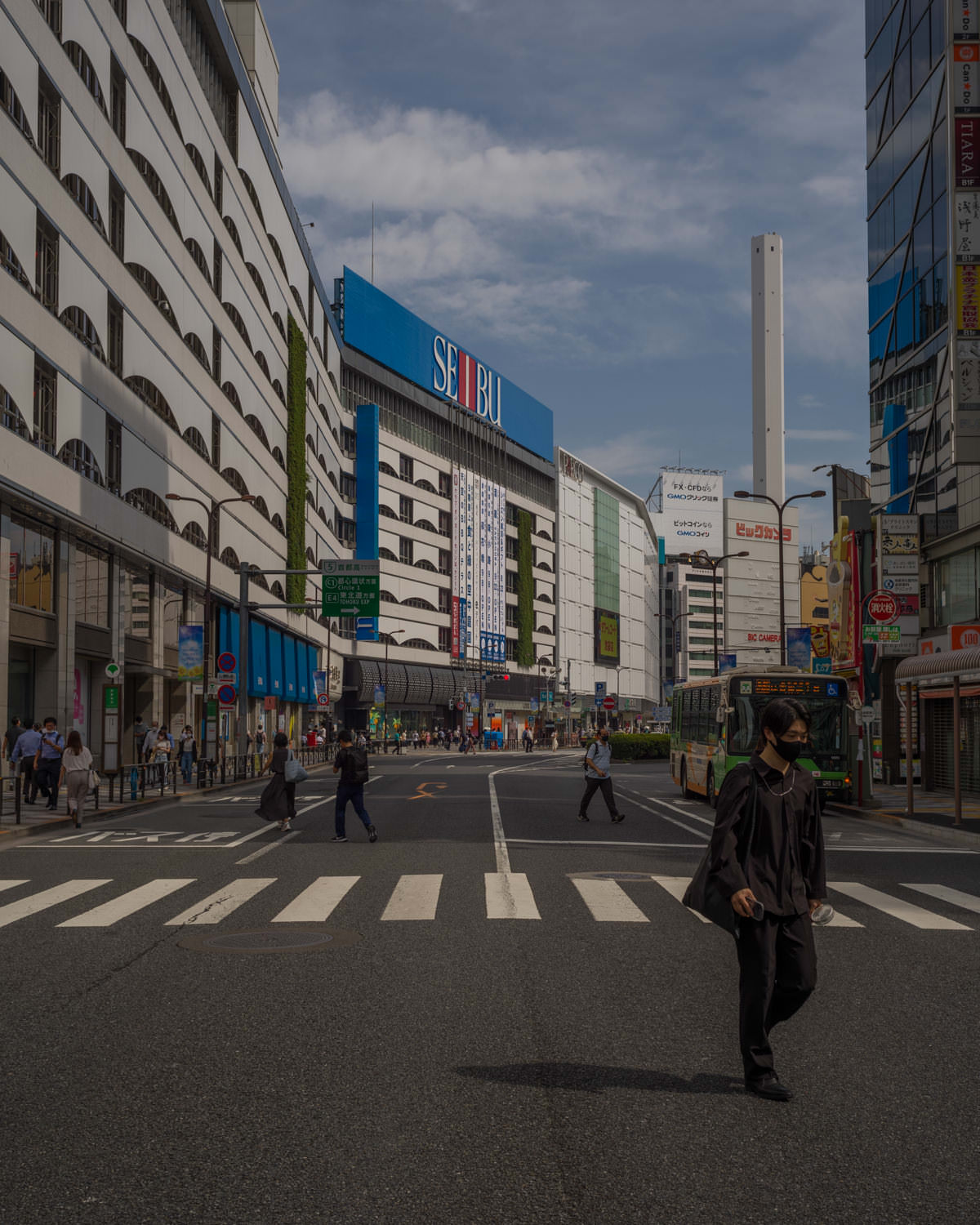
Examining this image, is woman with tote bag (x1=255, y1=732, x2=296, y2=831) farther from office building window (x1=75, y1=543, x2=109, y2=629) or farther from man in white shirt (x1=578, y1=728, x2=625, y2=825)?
office building window (x1=75, y1=543, x2=109, y2=629)

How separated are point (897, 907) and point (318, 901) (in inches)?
227

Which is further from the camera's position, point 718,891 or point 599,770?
point 599,770

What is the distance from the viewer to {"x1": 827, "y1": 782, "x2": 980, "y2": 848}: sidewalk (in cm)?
2155

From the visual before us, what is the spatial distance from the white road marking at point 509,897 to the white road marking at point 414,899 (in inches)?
21.3

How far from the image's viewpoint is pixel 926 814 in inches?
1007

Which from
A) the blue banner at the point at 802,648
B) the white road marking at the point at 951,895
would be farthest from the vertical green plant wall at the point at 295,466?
the white road marking at the point at 951,895

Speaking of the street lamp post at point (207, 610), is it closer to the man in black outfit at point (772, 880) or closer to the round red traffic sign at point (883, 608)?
the round red traffic sign at point (883, 608)

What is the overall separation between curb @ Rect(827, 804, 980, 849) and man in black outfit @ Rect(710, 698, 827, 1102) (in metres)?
15.3

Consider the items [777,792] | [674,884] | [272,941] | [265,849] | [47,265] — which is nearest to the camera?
[777,792]

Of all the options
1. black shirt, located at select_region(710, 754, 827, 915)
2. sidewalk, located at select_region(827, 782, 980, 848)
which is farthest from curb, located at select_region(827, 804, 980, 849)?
black shirt, located at select_region(710, 754, 827, 915)

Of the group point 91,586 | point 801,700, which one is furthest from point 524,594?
point 801,700

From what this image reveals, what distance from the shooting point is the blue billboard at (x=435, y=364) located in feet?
317

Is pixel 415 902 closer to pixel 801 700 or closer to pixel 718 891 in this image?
pixel 718 891

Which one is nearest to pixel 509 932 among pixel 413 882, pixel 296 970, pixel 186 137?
pixel 296 970
